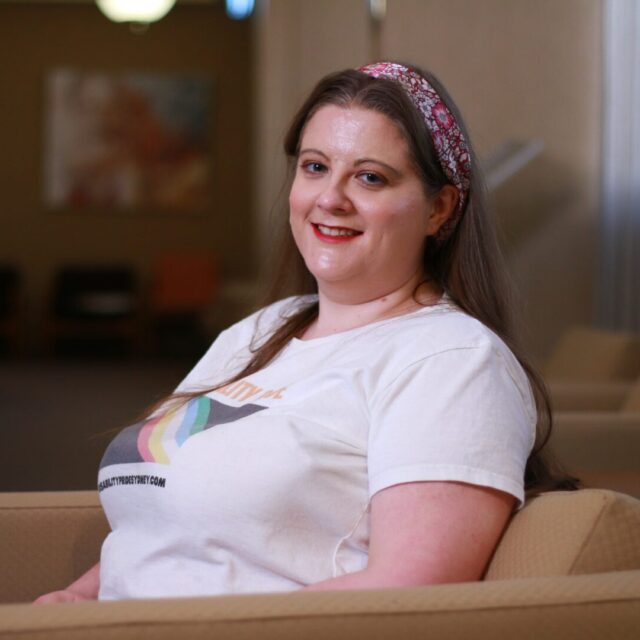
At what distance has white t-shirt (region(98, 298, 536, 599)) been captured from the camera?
135 cm

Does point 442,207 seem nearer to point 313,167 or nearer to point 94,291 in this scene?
point 313,167

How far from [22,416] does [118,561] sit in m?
6.41

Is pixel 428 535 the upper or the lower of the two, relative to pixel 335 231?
lower

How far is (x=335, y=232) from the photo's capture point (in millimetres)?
1667

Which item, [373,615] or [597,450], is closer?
[373,615]

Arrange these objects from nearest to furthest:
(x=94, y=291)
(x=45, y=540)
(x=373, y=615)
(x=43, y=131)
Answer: (x=373, y=615), (x=45, y=540), (x=94, y=291), (x=43, y=131)

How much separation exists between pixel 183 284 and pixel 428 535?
11.5 m

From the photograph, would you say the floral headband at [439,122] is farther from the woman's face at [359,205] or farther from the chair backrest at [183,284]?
the chair backrest at [183,284]

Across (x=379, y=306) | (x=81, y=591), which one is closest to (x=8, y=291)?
(x=81, y=591)

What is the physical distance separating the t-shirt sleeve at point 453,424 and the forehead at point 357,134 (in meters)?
0.33

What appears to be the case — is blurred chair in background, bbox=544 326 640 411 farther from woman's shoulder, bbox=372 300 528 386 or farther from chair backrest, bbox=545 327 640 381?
woman's shoulder, bbox=372 300 528 386

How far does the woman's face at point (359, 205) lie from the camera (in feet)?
5.28

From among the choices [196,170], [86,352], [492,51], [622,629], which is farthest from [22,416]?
[622,629]

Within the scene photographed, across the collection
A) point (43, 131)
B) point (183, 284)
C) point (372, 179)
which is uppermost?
point (372, 179)
